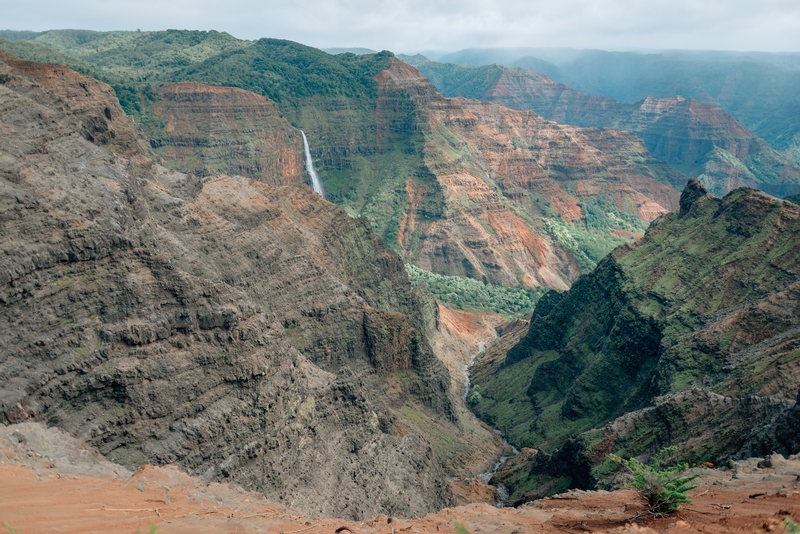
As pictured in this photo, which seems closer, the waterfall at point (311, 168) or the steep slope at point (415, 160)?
the steep slope at point (415, 160)

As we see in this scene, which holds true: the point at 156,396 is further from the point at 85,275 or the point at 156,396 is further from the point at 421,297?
the point at 421,297

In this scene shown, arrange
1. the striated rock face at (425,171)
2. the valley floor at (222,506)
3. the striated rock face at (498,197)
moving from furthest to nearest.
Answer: the striated rock face at (498,197) → the striated rock face at (425,171) → the valley floor at (222,506)

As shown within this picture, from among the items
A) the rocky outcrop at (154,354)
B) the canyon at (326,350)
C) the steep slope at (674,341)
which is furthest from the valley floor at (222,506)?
the steep slope at (674,341)

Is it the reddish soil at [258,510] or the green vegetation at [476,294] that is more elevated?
the reddish soil at [258,510]

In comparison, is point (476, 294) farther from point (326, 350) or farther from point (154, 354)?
point (154, 354)

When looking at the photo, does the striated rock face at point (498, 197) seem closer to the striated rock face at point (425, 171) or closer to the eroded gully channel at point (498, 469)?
the striated rock face at point (425, 171)

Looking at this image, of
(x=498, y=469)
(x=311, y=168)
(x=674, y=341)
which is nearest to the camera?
(x=674, y=341)

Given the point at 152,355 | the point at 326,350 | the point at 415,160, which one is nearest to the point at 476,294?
the point at 415,160
